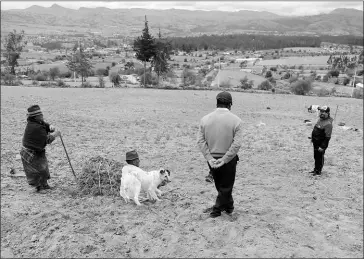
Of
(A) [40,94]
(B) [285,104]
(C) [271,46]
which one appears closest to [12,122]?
(A) [40,94]

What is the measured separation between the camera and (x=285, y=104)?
20.5 m

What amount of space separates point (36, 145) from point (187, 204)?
2.72 metres

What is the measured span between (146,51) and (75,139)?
698 inches

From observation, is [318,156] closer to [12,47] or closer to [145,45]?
[145,45]

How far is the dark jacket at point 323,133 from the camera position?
273 inches

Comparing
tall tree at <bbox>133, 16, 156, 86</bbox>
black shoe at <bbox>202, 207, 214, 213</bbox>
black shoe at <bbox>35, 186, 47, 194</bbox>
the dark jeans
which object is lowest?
black shoe at <bbox>35, 186, 47, 194</bbox>

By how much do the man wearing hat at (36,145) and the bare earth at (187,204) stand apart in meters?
0.30

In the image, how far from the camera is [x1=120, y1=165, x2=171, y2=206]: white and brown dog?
5312 millimetres

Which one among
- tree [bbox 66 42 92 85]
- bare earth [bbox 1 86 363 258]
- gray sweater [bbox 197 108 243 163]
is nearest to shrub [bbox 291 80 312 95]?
bare earth [bbox 1 86 363 258]

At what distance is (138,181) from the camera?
5309 mm

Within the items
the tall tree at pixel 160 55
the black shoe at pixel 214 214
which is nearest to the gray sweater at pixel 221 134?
the black shoe at pixel 214 214

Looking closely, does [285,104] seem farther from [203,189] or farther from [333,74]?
[333,74]

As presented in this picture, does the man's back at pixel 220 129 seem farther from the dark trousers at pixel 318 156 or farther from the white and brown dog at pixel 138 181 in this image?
the dark trousers at pixel 318 156

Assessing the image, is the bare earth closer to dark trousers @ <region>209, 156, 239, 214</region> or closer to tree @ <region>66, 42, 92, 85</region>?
dark trousers @ <region>209, 156, 239, 214</region>
